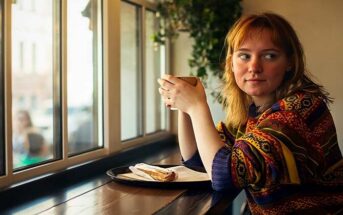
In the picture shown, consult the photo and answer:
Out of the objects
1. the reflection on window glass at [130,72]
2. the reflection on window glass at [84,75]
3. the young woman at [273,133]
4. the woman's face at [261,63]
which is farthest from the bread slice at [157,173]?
the reflection on window glass at [130,72]

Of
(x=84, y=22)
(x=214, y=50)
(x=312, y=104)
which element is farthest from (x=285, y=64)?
(x=214, y=50)

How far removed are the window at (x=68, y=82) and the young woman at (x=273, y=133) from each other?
60cm

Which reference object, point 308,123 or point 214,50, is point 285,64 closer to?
point 308,123

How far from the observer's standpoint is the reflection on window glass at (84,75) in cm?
187

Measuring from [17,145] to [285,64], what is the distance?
954 millimetres

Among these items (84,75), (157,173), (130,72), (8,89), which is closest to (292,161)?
(157,173)

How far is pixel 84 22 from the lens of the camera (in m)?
1.97

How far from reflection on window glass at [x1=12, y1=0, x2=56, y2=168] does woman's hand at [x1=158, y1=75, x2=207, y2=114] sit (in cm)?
58

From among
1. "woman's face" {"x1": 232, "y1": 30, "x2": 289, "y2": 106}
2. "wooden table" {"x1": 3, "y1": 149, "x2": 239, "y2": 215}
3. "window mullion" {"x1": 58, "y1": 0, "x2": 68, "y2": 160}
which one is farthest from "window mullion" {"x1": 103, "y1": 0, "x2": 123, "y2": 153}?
"woman's face" {"x1": 232, "y1": 30, "x2": 289, "y2": 106}

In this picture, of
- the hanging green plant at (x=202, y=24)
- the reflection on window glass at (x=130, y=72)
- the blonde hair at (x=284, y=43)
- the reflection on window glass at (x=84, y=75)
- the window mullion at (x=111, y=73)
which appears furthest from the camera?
the hanging green plant at (x=202, y=24)

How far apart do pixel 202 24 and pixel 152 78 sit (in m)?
0.46

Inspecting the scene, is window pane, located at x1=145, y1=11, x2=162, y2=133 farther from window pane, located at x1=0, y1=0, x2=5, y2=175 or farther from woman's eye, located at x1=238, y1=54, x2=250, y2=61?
woman's eye, located at x1=238, y1=54, x2=250, y2=61

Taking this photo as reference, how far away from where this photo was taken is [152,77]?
2.71 meters

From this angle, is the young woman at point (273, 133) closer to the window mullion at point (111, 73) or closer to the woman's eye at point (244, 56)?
the woman's eye at point (244, 56)
